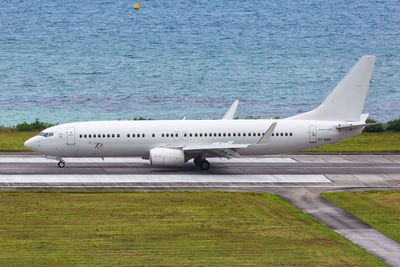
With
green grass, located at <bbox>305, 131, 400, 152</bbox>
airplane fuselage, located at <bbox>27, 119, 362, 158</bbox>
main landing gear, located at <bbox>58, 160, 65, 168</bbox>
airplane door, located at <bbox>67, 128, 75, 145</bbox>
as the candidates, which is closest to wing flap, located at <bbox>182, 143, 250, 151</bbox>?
airplane fuselage, located at <bbox>27, 119, 362, 158</bbox>

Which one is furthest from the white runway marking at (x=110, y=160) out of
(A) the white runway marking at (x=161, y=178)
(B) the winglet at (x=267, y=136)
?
(B) the winglet at (x=267, y=136)

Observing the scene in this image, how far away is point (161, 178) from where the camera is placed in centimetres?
4934

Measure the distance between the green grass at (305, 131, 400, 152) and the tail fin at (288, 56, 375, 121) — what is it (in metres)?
8.78

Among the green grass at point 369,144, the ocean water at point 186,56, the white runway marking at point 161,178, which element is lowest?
the white runway marking at point 161,178

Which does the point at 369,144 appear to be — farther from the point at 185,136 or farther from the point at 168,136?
the point at 168,136

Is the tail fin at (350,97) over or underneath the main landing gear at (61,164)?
over

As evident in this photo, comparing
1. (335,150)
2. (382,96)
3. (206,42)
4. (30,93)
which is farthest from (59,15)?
(335,150)

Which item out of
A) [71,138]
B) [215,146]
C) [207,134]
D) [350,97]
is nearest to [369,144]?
[350,97]

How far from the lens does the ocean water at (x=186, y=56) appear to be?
115 metres

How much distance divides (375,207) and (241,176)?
12.3 m

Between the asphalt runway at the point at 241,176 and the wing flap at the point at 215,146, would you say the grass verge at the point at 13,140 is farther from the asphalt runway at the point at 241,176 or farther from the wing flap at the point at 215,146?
the wing flap at the point at 215,146

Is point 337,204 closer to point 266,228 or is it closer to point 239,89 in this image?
point 266,228

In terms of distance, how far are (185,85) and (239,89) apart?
9.58 m

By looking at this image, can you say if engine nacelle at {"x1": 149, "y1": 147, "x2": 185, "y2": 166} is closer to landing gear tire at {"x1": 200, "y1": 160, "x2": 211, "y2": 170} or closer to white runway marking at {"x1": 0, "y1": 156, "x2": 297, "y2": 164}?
landing gear tire at {"x1": 200, "y1": 160, "x2": 211, "y2": 170}
